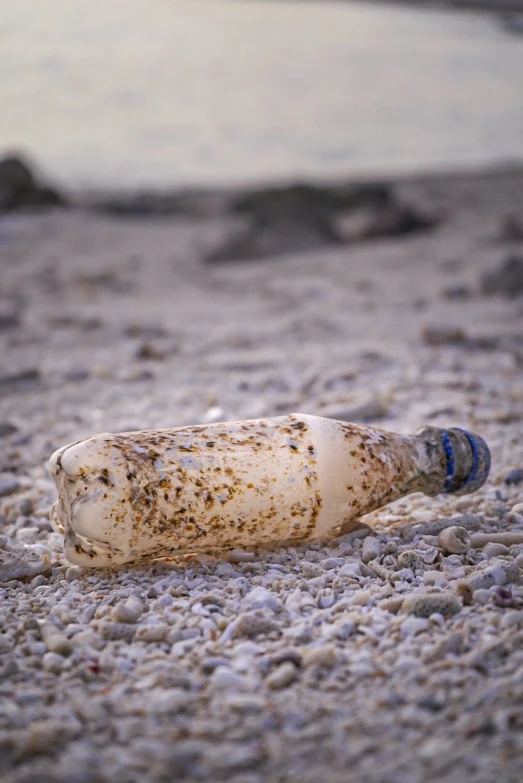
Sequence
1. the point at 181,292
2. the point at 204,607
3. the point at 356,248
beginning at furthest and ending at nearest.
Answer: the point at 356,248 → the point at 181,292 → the point at 204,607

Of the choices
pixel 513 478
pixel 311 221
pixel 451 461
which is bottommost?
pixel 513 478

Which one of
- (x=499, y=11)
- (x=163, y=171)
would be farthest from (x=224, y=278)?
(x=499, y=11)

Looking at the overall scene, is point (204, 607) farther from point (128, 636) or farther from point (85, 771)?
point (85, 771)

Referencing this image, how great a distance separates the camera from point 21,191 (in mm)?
9781

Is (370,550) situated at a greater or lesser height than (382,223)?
lesser

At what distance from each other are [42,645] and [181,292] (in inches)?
193

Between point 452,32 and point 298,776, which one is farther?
point 452,32

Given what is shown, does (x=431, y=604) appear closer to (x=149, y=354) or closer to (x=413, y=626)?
(x=413, y=626)

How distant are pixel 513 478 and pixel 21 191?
842cm

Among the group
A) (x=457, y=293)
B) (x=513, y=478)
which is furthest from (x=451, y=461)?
(x=457, y=293)

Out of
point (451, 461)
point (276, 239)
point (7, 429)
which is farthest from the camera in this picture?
point (276, 239)

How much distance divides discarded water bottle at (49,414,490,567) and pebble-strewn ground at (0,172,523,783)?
0.30 ft

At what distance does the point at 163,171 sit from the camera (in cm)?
1105

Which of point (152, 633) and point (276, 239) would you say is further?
point (276, 239)
